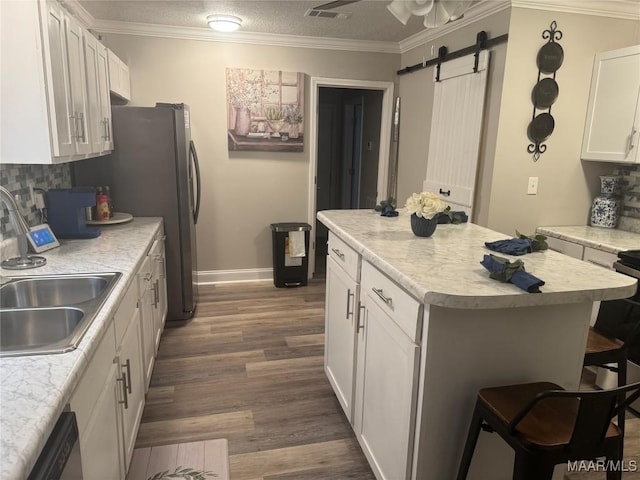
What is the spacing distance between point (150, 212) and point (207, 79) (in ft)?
5.08

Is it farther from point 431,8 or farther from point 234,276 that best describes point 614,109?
point 234,276

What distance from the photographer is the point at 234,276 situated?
472 centimetres

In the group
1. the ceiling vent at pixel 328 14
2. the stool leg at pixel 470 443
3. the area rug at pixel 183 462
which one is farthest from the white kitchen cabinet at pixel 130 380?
the ceiling vent at pixel 328 14

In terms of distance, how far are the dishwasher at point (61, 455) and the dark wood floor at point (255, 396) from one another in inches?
43.2

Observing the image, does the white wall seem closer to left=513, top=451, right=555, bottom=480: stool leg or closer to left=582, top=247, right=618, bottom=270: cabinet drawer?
left=582, top=247, right=618, bottom=270: cabinet drawer

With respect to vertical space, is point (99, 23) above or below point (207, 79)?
above

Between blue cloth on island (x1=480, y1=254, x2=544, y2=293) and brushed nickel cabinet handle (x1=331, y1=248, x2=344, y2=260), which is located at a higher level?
blue cloth on island (x1=480, y1=254, x2=544, y2=293)

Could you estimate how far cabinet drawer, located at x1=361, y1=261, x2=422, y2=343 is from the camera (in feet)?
4.95

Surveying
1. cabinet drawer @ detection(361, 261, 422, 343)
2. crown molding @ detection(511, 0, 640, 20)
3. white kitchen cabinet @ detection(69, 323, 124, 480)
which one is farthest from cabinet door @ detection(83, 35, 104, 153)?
crown molding @ detection(511, 0, 640, 20)

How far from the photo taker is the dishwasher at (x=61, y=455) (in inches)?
36.6

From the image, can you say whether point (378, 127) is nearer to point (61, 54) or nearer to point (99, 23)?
point (99, 23)

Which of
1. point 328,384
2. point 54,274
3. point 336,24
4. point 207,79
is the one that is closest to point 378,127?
point 336,24

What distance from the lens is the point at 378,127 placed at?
16.8 feet

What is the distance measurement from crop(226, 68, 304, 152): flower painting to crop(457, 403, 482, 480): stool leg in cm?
352
